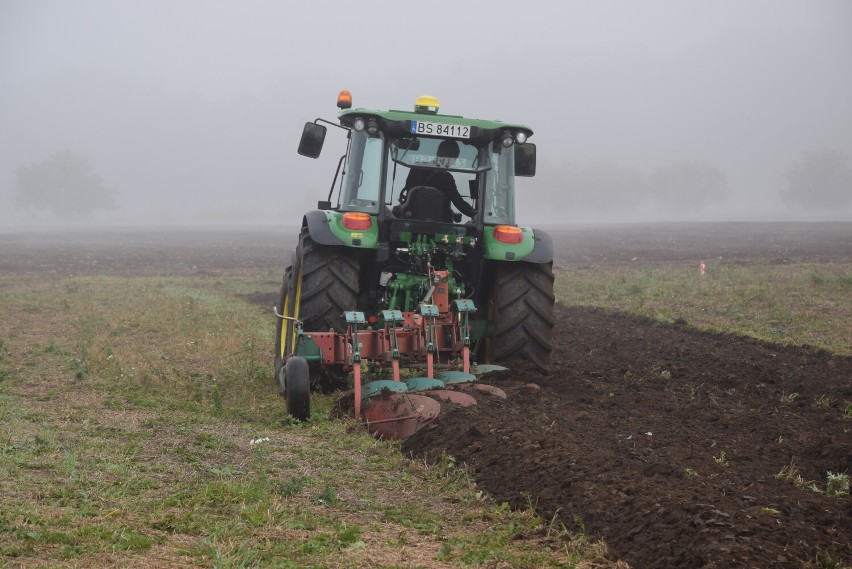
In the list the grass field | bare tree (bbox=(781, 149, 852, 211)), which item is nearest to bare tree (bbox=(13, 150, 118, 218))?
bare tree (bbox=(781, 149, 852, 211))

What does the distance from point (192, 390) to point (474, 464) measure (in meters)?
4.21

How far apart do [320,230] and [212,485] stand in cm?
377

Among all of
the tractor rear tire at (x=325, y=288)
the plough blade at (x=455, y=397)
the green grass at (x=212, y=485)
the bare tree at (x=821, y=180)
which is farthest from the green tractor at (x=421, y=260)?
the bare tree at (x=821, y=180)

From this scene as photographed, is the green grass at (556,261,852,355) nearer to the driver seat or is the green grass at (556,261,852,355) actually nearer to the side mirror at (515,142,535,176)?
the side mirror at (515,142,535,176)

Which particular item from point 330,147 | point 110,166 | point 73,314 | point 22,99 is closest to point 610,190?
point 330,147

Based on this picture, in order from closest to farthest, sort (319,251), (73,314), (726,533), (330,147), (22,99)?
(726,533)
(319,251)
(73,314)
(330,147)
(22,99)

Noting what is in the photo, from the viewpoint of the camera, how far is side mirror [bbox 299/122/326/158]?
9.73 meters

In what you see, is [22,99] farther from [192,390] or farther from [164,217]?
[192,390]

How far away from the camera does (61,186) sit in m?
106

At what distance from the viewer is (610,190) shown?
118 meters

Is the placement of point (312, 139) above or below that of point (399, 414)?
above

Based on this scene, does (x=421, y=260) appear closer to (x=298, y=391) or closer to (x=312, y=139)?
(x=312, y=139)

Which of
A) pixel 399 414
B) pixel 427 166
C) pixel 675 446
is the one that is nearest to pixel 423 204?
pixel 427 166

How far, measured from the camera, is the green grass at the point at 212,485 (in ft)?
15.2
